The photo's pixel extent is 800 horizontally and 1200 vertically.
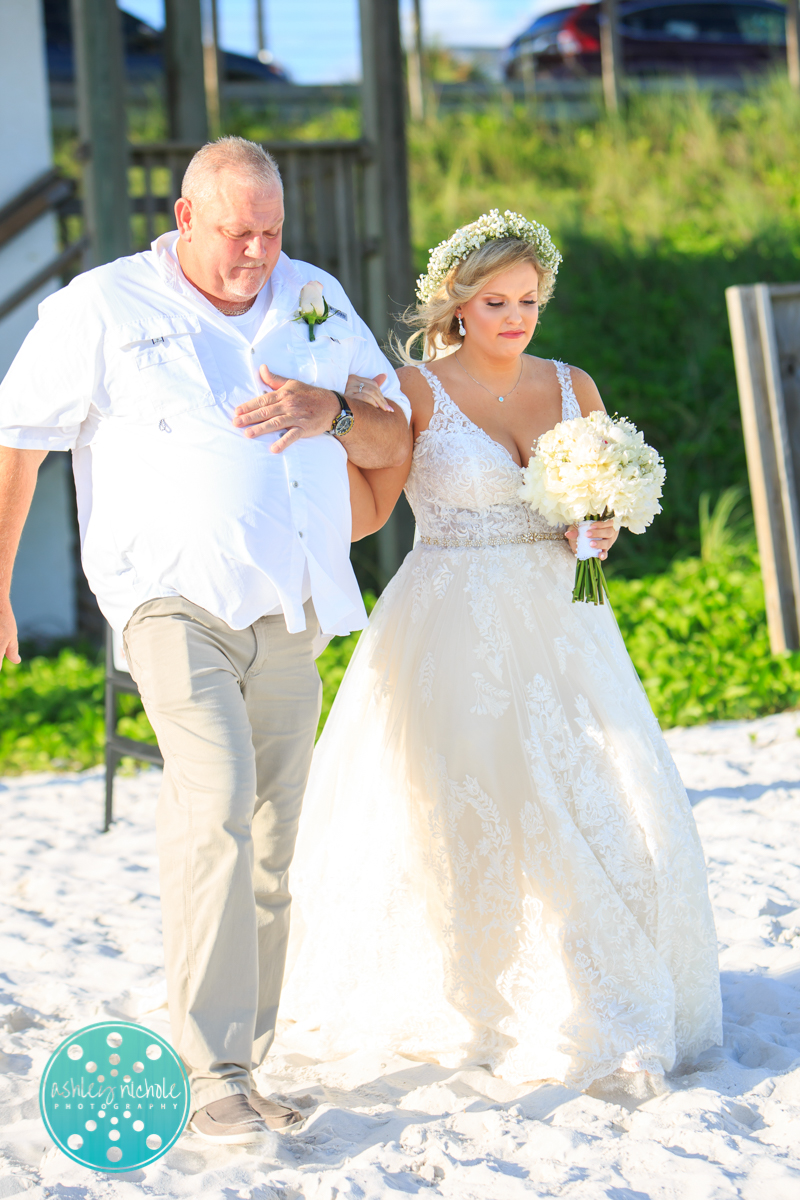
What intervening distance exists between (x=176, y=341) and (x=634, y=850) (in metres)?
1.65

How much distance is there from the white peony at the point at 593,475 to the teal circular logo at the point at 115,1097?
163cm

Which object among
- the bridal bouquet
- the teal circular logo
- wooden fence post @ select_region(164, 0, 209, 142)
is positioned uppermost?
wooden fence post @ select_region(164, 0, 209, 142)

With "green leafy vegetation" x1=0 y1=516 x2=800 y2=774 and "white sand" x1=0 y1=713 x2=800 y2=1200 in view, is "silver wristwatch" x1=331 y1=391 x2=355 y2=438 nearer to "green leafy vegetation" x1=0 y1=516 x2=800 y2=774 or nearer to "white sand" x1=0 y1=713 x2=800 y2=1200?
"white sand" x1=0 y1=713 x2=800 y2=1200

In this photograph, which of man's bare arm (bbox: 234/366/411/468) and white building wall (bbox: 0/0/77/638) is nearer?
man's bare arm (bbox: 234/366/411/468)

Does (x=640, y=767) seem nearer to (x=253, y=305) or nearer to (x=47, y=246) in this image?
(x=253, y=305)

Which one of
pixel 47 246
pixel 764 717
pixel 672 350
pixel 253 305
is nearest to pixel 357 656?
pixel 253 305

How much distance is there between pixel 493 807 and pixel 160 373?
133cm

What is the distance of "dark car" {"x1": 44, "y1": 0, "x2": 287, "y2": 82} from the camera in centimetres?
1380

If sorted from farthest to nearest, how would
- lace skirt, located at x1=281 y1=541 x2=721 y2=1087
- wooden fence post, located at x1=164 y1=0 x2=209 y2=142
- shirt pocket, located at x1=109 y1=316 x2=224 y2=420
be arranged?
wooden fence post, located at x1=164 y1=0 x2=209 y2=142, lace skirt, located at x1=281 y1=541 x2=721 y2=1087, shirt pocket, located at x1=109 y1=316 x2=224 y2=420

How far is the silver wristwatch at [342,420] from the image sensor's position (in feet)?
9.57

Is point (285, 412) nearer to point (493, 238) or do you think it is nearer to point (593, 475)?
point (593, 475)

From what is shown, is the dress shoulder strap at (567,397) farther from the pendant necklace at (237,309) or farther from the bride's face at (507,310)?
the pendant necklace at (237,309)

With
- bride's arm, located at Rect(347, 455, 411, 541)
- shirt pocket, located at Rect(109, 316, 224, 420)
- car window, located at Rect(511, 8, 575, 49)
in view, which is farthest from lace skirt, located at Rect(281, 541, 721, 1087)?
car window, located at Rect(511, 8, 575, 49)

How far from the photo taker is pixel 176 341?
9.10ft
